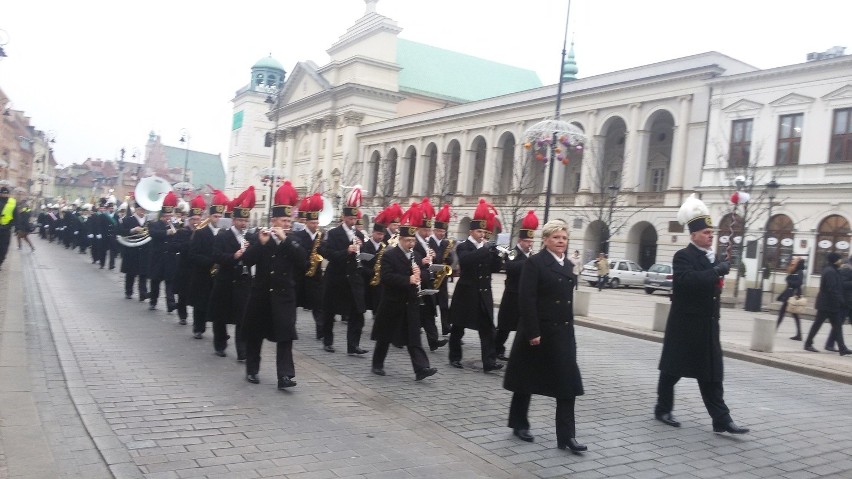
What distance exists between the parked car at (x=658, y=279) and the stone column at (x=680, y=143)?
7864mm

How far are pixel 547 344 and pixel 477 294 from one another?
137 inches

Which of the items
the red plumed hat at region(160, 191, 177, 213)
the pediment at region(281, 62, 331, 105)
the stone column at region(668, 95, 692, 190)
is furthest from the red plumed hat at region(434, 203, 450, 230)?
the pediment at region(281, 62, 331, 105)

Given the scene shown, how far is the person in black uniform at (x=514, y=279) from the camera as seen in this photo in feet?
31.6

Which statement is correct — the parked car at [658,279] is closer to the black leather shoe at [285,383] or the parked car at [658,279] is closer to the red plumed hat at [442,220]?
the red plumed hat at [442,220]

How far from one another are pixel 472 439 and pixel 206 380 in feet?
10.9

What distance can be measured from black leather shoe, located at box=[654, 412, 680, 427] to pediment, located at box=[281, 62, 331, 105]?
237 feet

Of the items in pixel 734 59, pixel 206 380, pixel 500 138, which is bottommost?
pixel 206 380

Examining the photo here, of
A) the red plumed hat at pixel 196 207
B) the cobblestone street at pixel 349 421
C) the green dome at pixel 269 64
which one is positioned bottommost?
the cobblestone street at pixel 349 421

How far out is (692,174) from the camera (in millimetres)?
39844

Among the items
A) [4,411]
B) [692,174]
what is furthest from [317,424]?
[692,174]

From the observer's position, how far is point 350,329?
10539 mm

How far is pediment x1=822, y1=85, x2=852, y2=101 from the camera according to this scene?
3231 centimetres

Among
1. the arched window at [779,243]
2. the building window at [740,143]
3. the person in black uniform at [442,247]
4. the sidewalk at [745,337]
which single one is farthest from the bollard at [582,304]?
the building window at [740,143]

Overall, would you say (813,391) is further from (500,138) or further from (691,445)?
(500,138)
